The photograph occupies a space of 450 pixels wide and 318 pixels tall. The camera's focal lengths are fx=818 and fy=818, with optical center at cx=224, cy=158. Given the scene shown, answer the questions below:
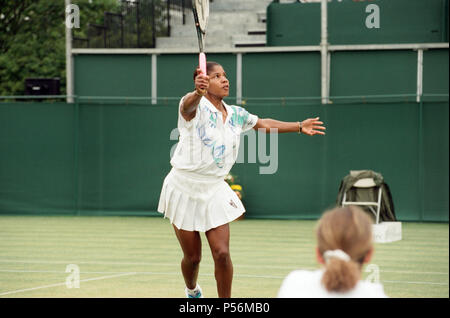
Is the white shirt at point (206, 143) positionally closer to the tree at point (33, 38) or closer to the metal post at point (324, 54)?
the metal post at point (324, 54)

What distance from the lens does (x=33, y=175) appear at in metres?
16.7

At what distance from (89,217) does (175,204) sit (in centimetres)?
1025

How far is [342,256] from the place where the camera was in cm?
300

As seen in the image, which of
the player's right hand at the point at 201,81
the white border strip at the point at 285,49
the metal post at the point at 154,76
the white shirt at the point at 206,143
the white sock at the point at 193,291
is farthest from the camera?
the metal post at the point at 154,76

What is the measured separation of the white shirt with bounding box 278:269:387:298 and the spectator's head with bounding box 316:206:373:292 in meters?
0.03

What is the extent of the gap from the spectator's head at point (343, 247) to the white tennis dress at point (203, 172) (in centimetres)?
346

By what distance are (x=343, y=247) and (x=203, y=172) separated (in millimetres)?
3558

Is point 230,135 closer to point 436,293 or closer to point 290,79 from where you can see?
point 436,293

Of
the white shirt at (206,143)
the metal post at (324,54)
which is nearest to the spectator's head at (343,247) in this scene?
the white shirt at (206,143)

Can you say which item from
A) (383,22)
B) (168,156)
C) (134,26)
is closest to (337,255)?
(168,156)

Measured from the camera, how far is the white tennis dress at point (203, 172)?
21.2 ft

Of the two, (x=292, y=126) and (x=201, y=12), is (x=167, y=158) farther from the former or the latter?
(x=201, y=12)

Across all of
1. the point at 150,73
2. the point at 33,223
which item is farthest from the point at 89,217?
the point at 150,73
